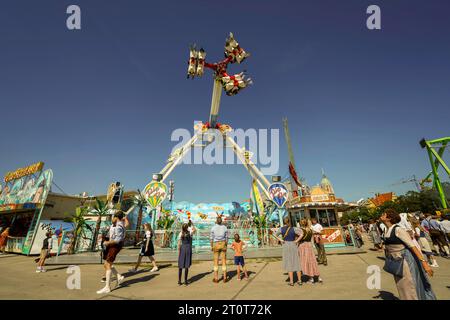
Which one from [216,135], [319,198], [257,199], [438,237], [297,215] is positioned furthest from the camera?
[216,135]

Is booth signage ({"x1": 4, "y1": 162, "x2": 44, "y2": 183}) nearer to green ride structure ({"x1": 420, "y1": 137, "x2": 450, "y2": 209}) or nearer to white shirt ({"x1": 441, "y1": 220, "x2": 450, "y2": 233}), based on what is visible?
white shirt ({"x1": 441, "y1": 220, "x2": 450, "y2": 233})

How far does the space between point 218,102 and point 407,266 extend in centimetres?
2048

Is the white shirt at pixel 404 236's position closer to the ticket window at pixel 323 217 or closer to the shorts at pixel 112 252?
the shorts at pixel 112 252

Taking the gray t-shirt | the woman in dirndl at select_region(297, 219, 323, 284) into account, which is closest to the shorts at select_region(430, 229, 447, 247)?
the woman in dirndl at select_region(297, 219, 323, 284)

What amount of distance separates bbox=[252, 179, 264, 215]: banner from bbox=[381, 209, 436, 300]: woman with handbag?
1731 centimetres

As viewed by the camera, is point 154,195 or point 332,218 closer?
point 332,218

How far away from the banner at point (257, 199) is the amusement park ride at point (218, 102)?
22.5 inches

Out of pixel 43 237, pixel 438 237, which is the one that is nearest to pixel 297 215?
pixel 438 237

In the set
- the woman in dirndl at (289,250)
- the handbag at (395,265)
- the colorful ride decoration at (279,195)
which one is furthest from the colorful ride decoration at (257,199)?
the handbag at (395,265)

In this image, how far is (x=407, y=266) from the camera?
343 cm

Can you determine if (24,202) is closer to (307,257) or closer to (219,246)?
(219,246)
